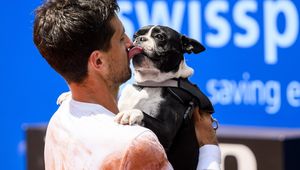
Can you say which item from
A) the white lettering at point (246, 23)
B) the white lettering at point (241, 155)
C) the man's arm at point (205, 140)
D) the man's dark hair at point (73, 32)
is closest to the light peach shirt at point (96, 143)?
the man's dark hair at point (73, 32)

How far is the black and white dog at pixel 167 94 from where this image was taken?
2516 mm

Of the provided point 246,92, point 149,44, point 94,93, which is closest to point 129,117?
point 94,93

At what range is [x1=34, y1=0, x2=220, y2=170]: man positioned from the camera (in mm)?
1968

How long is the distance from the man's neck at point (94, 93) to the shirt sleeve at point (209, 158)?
1.38 ft

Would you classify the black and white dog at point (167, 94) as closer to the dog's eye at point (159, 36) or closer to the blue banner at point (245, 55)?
the dog's eye at point (159, 36)

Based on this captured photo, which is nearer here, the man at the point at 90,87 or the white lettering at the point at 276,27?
the man at the point at 90,87

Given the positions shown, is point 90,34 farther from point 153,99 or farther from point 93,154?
point 153,99

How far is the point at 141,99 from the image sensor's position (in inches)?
104

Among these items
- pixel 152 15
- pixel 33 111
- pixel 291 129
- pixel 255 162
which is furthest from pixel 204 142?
pixel 33 111

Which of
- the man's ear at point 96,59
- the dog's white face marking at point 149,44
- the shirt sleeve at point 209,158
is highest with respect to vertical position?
the man's ear at point 96,59

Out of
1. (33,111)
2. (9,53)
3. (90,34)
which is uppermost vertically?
(90,34)

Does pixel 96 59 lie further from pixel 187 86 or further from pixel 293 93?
pixel 293 93

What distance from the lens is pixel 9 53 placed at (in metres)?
5.77

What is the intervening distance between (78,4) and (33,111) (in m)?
3.68
